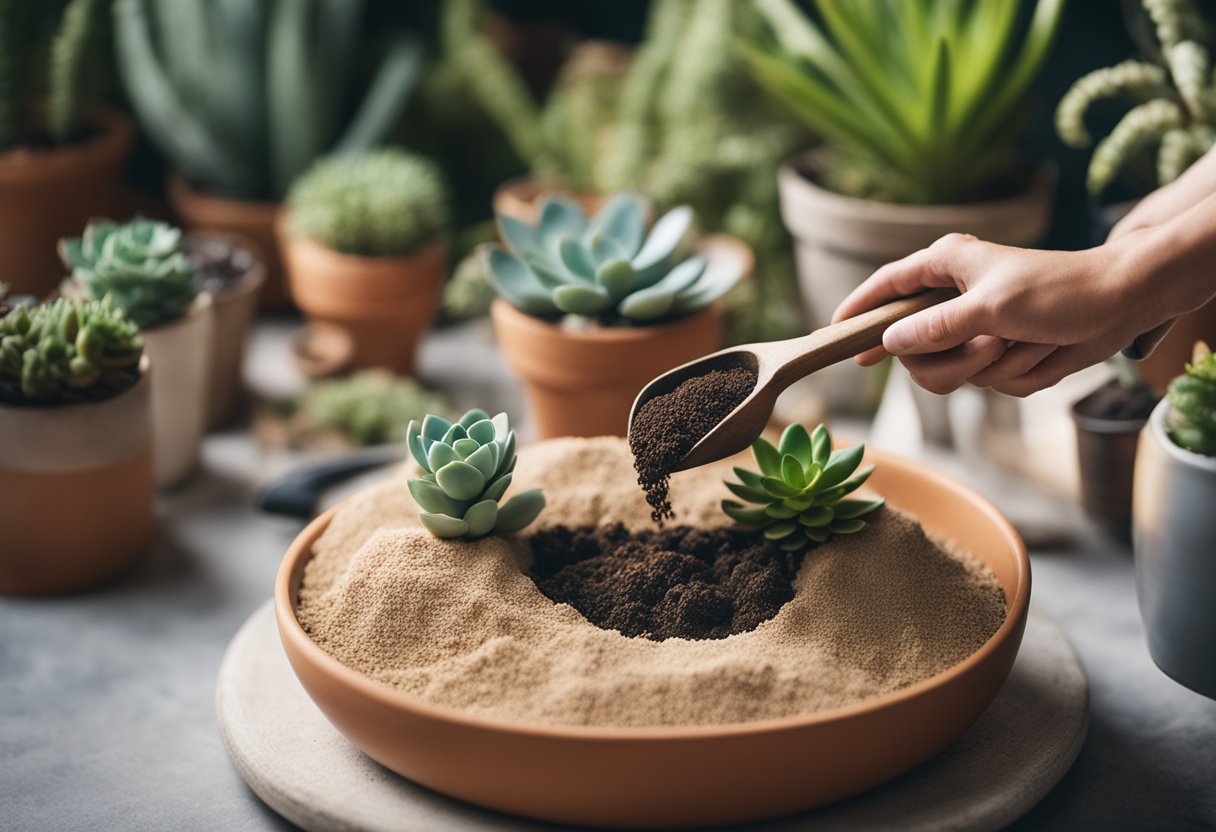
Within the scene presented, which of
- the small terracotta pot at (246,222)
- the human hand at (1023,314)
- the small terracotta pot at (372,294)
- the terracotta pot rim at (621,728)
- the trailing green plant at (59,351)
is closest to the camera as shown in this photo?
the terracotta pot rim at (621,728)

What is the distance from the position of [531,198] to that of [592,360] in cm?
67

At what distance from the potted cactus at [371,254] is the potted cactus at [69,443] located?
0.48 meters

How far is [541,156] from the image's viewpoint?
2.13m

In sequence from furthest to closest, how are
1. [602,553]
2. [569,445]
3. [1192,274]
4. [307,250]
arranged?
[307,250] → [569,445] → [602,553] → [1192,274]

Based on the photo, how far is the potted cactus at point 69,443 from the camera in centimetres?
126

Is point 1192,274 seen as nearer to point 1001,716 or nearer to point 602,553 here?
point 1001,716

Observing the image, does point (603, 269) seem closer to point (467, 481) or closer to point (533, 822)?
point (467, 481)

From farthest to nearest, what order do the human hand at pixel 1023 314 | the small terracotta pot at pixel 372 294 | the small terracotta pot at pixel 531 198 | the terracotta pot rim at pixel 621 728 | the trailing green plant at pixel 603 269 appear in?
the small terracotta pot at pixel 531 198
the small terracotta pot at pixel 372 294
the trailing green plant at pixel 603 269
the human hand at pixel 1023 314
the terracotta pot rim at pixel 621 728

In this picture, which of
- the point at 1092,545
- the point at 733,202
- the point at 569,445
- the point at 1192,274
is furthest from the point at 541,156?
the point at 1192,274

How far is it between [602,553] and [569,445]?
0.16 meters

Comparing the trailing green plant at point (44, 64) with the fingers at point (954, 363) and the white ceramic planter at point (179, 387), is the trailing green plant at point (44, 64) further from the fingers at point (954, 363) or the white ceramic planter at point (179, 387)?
the fingers at point (954, 363)

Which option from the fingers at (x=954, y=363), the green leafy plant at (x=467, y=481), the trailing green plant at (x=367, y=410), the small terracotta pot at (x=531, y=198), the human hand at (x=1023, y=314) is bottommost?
the trailing green plant at (x=367, y=410)

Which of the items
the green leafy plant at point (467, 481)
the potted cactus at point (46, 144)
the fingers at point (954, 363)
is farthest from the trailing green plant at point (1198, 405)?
the potted cactus at point (46, 144)

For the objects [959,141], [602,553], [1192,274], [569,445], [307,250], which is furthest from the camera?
[307,250]
